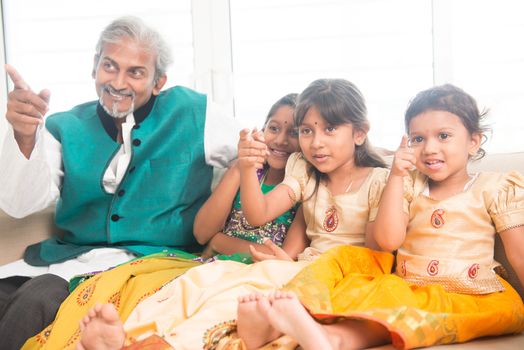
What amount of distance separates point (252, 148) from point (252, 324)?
0.53 m

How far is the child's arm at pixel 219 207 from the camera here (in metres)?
1.94

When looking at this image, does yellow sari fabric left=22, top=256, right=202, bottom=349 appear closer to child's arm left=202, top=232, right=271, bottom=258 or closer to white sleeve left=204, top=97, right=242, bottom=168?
child's arm left=202, top=232, right=271, bottom=258

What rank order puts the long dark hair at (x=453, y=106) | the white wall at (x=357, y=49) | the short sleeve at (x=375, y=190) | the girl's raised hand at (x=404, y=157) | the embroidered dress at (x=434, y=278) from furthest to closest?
the white wall at (x=357, y=49) → the short sleeve at (x=375, y=190) → the long dark hair at (x=453, y=106) → the girl's raised hand at (x=404, y=157) → the embroidered dress at (x=434, y=278)

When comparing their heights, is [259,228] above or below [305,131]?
below

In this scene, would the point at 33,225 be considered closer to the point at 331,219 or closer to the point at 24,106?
the point at 24,106

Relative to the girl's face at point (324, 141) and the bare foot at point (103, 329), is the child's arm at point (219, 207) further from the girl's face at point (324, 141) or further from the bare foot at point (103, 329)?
the bare foot at point (103, 329)

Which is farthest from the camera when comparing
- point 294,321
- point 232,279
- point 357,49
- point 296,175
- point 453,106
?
point 357,49

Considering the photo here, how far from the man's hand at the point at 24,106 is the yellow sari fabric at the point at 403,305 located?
83 centimetres

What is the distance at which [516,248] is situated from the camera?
1.56 metres

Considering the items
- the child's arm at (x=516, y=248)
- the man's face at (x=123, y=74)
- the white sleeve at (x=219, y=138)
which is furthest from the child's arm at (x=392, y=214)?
the man's face at (x=123, y=74)

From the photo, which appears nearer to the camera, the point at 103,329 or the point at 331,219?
the point at 103,329

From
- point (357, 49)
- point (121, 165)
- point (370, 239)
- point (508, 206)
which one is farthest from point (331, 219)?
point (357, 49)

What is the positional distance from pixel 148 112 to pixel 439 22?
5.78ft

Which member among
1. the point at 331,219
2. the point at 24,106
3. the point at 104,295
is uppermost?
the point at 24,106
